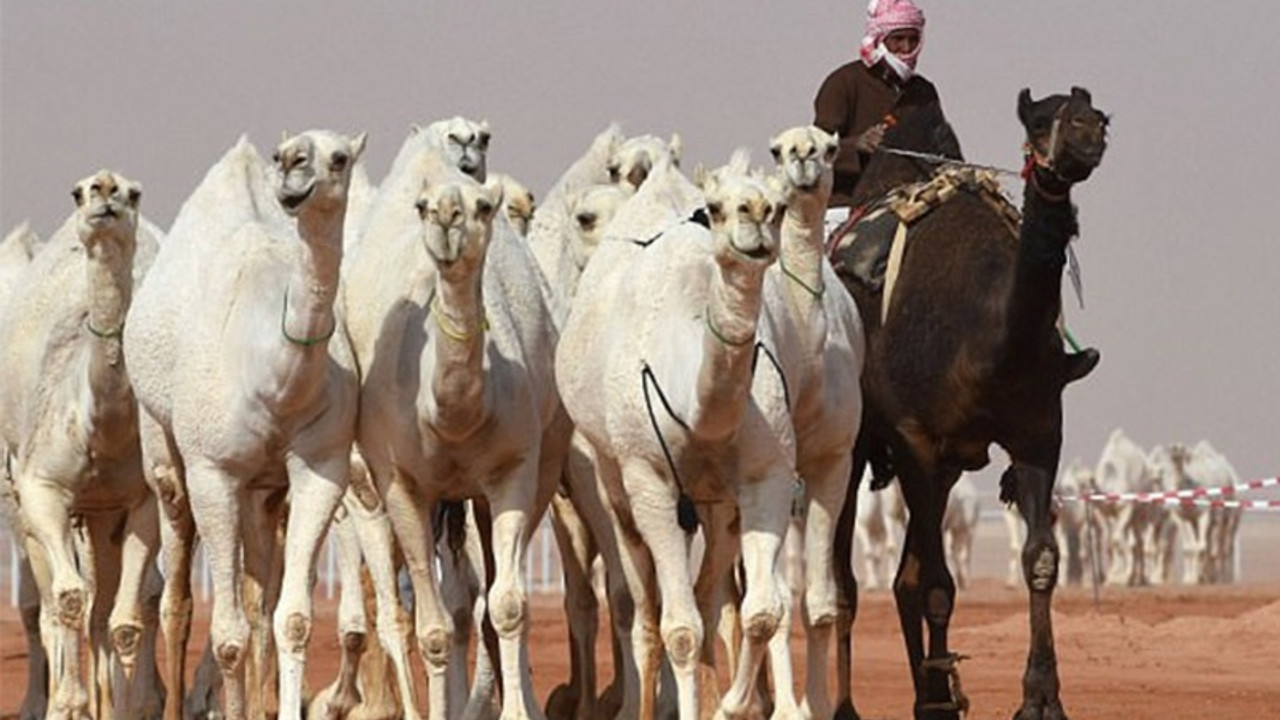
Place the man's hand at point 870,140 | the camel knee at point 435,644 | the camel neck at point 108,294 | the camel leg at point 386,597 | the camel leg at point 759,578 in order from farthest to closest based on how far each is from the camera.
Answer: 1. the man's hand at point 870,140
2. the camel neck at point 108,294
3. the camel leg at point 386,597
4. the camel knee at point 435,644
5. the camel leg at point 759,578

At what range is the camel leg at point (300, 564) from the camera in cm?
1386

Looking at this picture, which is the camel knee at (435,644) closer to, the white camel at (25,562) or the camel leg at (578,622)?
the camel leg at (578,622)

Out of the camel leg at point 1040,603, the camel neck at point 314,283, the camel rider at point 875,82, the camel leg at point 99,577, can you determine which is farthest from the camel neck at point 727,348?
the camel leg at point 99,577

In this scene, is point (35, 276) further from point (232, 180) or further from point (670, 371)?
point (670, 371)

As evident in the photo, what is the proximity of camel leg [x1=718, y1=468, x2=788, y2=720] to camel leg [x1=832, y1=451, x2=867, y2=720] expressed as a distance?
5.84ft

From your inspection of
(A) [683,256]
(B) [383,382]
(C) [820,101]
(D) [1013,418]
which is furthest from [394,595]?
(C) [820,101]

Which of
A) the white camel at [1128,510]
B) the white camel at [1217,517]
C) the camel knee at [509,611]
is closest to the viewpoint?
the camel knee at [509,611]

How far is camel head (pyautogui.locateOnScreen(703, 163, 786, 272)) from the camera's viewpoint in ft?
43.1

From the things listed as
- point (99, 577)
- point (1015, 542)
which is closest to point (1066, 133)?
point (99, 577)

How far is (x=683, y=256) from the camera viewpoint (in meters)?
14.3

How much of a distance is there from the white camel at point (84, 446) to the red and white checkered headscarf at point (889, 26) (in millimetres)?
3607

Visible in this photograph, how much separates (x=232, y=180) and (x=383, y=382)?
169 cm

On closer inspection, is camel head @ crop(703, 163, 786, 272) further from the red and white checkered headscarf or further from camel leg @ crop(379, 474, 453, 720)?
the red and white checkered headscarf

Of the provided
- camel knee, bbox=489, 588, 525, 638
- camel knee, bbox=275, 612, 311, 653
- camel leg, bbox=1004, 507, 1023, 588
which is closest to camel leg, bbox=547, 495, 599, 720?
camel knee, bbox=489, 588, 525, 638
